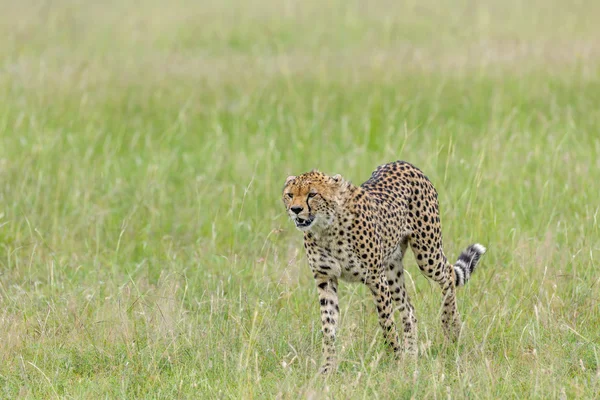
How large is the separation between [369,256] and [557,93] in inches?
215

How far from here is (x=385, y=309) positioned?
15.5 ft

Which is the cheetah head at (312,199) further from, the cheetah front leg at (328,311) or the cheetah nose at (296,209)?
the cheetah front leg at (328,311)

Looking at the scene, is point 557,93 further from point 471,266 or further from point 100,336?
point 100,336

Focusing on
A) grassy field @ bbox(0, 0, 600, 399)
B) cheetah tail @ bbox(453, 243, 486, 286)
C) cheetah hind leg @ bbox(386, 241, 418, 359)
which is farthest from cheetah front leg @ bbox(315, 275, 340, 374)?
cheetah tail @ bbox(453, 243, 486, 286)

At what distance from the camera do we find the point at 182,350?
4.74 m

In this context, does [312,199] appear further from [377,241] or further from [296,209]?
[377,241]

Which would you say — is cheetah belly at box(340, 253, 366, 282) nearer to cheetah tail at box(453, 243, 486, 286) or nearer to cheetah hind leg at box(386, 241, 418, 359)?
cheetah hind leg at box(386, 241, 418, 359)

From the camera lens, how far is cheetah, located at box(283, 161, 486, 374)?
14.7ft

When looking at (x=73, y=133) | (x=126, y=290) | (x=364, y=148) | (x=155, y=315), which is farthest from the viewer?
(x=73, y=133)

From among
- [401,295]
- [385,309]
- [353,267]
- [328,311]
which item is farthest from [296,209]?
[401,295]

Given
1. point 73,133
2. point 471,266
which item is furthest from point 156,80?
point 471,266

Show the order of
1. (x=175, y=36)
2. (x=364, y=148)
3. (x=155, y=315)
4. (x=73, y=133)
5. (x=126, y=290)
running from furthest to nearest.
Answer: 1. (x=175, y=36)
2. (x=73, y=133)
3. (x=364, y=148)
4. (x=126, y=290)
5. (x=155, y=315)

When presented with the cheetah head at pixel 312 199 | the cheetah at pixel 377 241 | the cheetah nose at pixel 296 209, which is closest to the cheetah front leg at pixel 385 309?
the cheetah at pixel 377 241

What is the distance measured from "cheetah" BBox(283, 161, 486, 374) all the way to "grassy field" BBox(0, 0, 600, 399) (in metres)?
0.12
